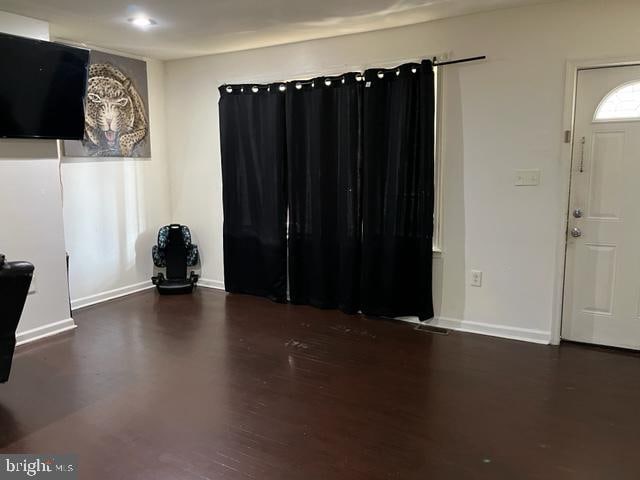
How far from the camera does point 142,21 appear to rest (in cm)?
381

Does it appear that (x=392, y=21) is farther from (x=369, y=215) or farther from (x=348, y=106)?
(x=369, y=215)

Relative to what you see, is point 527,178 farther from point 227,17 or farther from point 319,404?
point 227,17

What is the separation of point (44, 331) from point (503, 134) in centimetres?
386

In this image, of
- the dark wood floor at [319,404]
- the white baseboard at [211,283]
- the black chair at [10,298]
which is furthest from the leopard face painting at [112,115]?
the black chair at [10,298]

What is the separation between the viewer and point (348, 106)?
4.19 metres

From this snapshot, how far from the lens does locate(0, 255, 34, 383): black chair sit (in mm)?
2553

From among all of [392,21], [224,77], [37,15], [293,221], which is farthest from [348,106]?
[37,15]

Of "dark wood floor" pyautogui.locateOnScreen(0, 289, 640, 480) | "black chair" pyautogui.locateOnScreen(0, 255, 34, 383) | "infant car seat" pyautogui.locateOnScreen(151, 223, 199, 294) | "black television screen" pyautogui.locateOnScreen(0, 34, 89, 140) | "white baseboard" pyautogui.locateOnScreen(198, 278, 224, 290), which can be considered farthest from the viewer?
"white baseboard" pyautogui.locateOnScreen(198, 278, 224, 290)

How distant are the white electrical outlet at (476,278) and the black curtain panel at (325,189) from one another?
985mm

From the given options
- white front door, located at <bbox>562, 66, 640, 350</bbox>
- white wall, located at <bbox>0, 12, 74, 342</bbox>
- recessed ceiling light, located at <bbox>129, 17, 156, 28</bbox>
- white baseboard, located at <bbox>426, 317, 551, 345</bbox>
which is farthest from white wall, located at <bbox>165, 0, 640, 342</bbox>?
white wall, located at <bbox>0, 12, 74, 342</bbox>

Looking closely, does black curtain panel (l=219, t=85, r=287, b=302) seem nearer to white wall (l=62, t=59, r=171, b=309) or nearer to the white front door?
white wall (l=62, t=59, r=171, b=309)

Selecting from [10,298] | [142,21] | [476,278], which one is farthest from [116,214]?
[476,278]

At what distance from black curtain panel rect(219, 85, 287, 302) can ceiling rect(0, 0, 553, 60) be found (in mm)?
580

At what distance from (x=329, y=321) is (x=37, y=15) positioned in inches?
128
